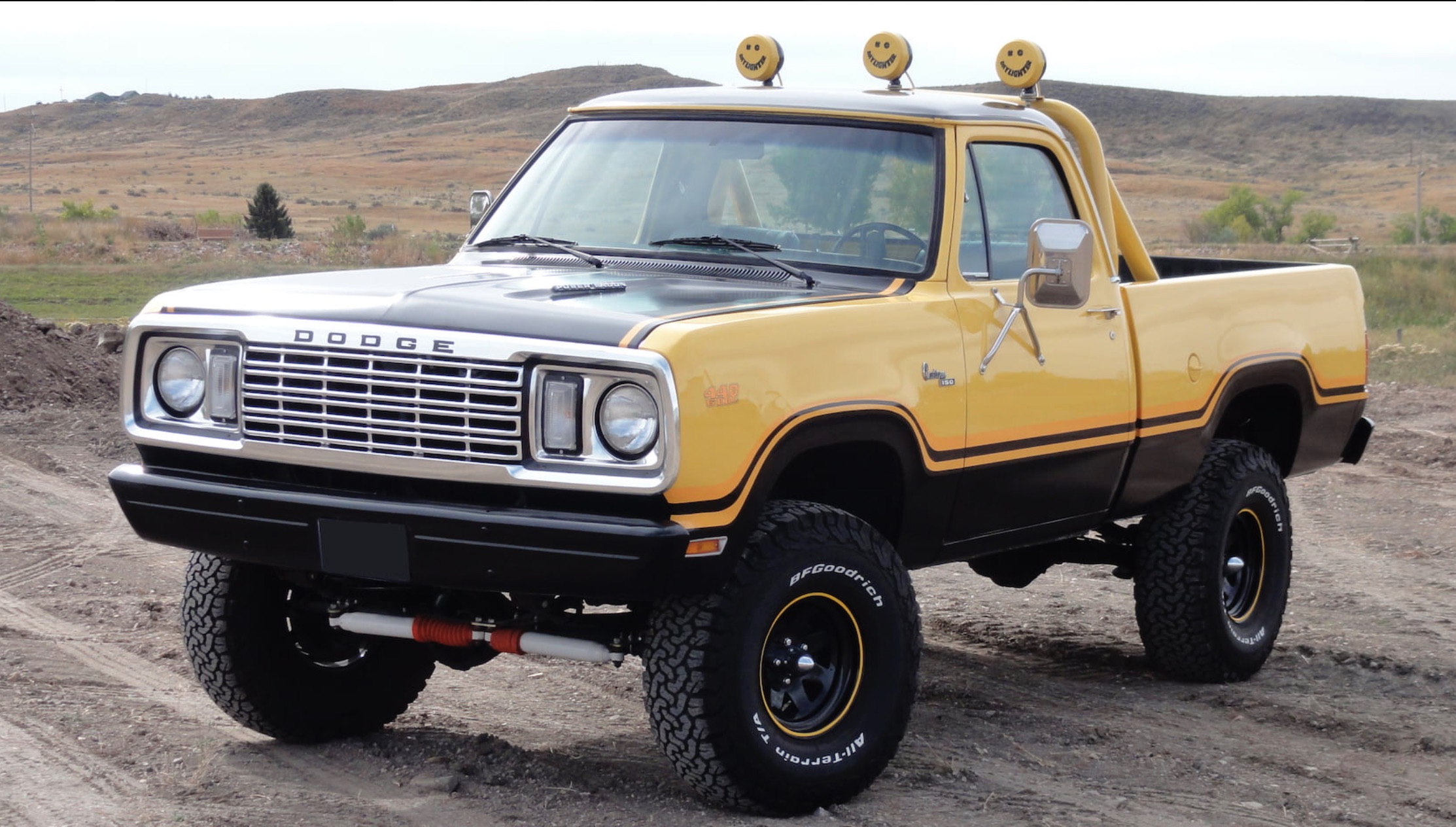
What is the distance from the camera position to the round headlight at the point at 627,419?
13.7 feet

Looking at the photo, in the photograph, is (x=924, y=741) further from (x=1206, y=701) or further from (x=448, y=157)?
(x=448, y=157)

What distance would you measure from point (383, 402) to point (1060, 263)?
226 centimetres

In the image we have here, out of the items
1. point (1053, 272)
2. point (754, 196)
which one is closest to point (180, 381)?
point (754, 196)

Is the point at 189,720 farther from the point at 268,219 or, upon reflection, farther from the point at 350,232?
the point at 268,219

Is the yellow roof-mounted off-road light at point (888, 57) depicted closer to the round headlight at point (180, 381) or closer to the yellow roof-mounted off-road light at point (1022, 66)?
the yellow roof-mounted off-road light at point (1022, 66)

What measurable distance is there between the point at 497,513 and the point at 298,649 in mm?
1540

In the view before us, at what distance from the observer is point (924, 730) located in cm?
578

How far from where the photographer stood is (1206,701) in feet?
21.0

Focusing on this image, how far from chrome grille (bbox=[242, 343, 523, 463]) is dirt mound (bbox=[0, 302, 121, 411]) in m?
9.42

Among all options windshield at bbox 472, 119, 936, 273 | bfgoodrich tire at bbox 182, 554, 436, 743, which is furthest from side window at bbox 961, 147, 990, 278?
bfgoodrich tire at bbox 182, 554, 436, 743

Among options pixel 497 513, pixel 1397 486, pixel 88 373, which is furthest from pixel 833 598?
pixel 88 373

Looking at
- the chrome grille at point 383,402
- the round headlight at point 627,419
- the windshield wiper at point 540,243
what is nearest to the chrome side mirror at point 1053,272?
the windshield wiper at point 540,243

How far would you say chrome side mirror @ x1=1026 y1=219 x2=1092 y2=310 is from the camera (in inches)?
207

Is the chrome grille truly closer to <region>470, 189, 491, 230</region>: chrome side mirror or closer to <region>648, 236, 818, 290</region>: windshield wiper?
<region>648, 236, 818, 290</region>: windshield wiper
